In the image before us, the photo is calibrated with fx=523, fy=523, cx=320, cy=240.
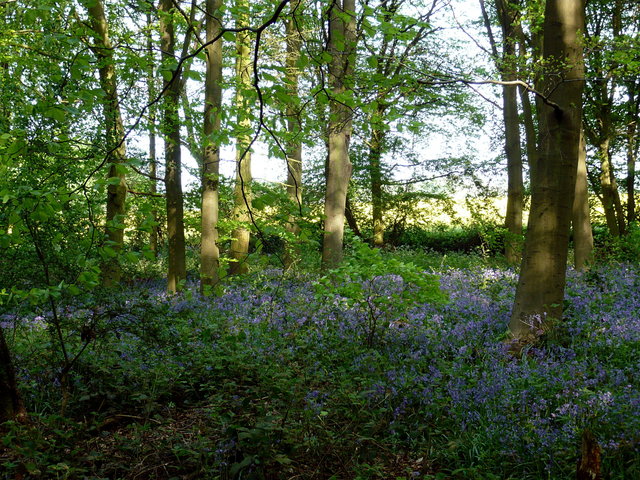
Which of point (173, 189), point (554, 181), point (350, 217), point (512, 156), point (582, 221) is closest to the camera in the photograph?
point (554, 181)

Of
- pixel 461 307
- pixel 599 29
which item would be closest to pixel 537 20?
pixel 461 307

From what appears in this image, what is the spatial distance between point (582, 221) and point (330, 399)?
8945mm

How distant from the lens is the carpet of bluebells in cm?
357

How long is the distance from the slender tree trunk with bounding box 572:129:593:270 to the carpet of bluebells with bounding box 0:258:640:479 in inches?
180

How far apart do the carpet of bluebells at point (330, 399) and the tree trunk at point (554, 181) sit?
1.15 ft

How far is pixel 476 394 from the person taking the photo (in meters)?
4.50

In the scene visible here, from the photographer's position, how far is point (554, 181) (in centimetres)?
608

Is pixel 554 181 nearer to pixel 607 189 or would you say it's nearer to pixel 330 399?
pixel 330 399

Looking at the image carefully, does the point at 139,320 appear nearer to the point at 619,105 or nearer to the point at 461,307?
the point at 461,307

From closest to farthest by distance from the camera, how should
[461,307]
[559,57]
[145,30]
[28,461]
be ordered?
[28,461] < [559,57] < [461,307] < [145,30]

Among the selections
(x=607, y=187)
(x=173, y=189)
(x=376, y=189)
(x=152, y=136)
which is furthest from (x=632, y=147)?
(x=152, y=136)

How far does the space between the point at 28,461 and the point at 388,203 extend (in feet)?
62.5

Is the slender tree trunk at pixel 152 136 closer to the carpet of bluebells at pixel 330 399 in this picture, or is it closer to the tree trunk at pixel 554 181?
the carpet of bluebells at pixel 330 399

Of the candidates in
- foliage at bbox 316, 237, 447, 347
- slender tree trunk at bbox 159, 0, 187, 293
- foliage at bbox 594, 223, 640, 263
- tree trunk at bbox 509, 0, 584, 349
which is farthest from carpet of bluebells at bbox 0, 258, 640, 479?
foliage at bbox 594, 223, 640, 263
